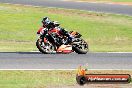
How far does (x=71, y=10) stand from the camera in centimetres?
4628

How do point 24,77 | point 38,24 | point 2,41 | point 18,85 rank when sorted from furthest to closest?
point 38,24 → point 2,41 → point 24,77 → point 18,85

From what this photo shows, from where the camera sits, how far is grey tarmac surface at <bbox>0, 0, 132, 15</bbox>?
47656 mm

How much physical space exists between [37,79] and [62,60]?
4.54 m

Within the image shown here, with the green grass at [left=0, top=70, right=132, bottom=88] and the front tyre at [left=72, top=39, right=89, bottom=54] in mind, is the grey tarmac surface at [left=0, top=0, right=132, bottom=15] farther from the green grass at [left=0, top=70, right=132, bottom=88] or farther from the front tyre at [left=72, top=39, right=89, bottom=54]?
the green grass at [left=0, top=70, right=132, bottom=88]

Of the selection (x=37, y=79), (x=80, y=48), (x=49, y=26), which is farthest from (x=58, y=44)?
(x=37, y=79)

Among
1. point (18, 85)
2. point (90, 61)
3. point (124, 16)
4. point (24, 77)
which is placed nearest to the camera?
point (18, 85)

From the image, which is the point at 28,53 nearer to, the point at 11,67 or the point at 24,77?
the point at 11,67

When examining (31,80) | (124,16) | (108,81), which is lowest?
(124,16)

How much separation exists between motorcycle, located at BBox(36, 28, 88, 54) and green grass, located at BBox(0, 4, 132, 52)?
4836 millimetres

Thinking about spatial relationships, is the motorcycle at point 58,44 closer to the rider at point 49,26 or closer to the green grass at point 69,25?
the rider at point 49,26

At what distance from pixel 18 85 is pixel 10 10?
3031 cm

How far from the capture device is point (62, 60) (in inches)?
797

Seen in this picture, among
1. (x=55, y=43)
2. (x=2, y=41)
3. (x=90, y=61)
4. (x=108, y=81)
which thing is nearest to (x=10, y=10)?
(x=2, y=41)

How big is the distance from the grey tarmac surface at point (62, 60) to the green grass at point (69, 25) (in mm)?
6227
